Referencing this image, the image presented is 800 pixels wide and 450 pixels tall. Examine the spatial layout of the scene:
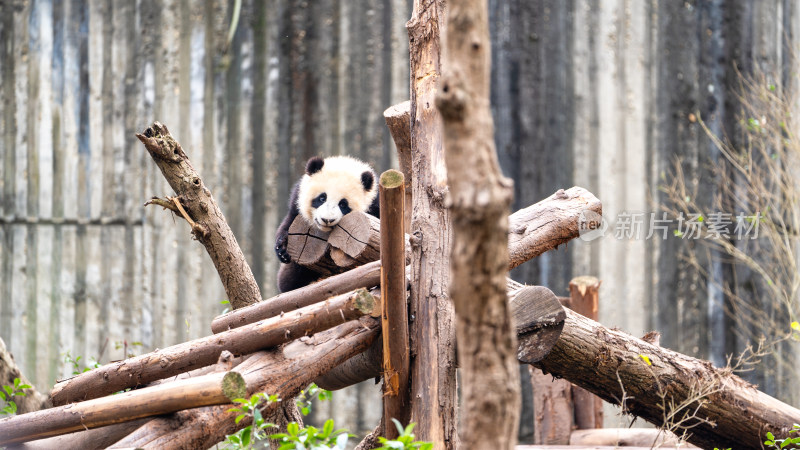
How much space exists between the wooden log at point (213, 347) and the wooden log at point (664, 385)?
116 centimetres

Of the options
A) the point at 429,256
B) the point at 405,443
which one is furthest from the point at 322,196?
the point at 405,443

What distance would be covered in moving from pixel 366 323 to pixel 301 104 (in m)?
3.71

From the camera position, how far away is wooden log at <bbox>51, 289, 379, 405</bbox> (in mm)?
3150

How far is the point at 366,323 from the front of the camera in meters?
3.40

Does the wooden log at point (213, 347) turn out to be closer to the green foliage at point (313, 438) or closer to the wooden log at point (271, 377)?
the wooden log at point (271, 377)

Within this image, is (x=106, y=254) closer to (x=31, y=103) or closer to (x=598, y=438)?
(x=31, y=103)

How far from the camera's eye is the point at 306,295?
354 cm

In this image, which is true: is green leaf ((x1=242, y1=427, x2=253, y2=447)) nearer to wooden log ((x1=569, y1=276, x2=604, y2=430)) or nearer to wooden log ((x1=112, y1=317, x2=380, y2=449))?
wooden log ((x1=112, y1=317, x2=380, y2=449))

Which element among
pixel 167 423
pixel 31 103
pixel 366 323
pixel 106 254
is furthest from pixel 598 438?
pixel 31 103

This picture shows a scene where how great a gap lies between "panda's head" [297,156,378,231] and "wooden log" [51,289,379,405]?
40.9 inches

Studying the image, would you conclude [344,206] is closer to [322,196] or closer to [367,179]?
[322,196]

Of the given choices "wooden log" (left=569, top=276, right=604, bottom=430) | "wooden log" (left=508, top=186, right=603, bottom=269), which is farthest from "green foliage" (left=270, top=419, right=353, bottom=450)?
"wooden log" (left=569, top=276, right=604, bottom=430)

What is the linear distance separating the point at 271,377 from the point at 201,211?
1177mm

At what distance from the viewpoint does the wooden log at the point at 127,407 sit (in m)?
2.83
